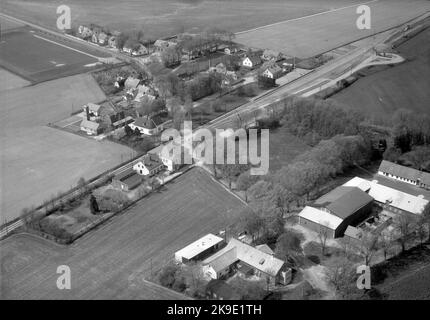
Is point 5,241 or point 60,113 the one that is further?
point 60,113

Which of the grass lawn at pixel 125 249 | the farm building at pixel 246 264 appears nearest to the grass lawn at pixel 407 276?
the farm building at pixel 246 264

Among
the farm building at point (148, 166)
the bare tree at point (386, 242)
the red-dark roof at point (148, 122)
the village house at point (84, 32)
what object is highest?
the village house at point (84, 32)

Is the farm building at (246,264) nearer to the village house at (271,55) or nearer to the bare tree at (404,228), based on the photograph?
the bare tree at (404,228)

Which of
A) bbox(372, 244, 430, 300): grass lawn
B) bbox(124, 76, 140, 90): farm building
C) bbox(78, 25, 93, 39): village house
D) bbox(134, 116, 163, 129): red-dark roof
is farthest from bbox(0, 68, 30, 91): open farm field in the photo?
bbox(372, 244, 430, 300): grass lawn

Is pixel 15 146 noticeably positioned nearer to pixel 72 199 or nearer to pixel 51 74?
pixel 72 199

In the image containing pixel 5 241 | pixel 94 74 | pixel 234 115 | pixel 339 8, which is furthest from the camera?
pixel 339 8

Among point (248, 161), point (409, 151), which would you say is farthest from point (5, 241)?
point (409, 151)
